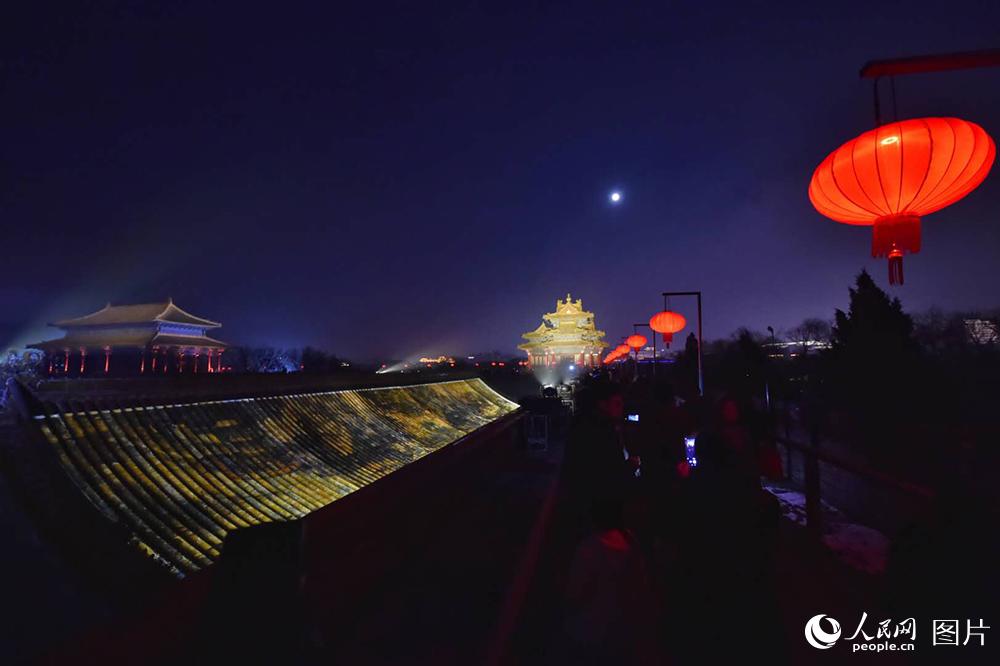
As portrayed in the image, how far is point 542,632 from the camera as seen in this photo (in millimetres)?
3389

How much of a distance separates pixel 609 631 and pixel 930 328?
5014 cm

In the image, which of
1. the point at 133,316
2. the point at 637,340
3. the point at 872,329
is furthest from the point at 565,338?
the point at 133,316

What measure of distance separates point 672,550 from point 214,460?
567 cm

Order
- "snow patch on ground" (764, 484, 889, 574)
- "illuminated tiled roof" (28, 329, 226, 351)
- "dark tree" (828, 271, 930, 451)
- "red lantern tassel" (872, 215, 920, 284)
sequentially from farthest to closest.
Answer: "illuminated tiled roof" (28, 329, 226, 351), "dark tree" (828, 271, 930, 451), "snow patch on ground" (764, 484, 889, 574), "red lantern tassel" (872, 215, 920, 284)

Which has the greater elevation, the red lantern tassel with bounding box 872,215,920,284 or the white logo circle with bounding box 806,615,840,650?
the red lantern tassel with bounding box 872,215,920,284

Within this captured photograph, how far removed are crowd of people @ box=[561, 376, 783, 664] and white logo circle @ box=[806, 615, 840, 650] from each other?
0.22 m

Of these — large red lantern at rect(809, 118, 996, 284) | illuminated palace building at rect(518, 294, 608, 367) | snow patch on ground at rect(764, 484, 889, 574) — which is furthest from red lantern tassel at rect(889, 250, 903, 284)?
illuminated palace building at rect(518, 294, 608, 367)

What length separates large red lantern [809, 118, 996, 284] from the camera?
3.57m

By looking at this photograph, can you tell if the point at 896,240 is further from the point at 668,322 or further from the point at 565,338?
the point at 565,338

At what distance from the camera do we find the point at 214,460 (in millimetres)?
5613

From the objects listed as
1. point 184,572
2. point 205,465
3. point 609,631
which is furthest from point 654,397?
point 205,465

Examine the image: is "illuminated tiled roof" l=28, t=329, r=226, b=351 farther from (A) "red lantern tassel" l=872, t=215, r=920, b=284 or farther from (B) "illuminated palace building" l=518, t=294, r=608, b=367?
(A) "red lantern tassel" l=872, t=215, r=920, b=284

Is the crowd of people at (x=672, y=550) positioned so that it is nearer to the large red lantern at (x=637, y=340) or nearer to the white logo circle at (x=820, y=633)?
the white logo circle at (x=820, y=633)

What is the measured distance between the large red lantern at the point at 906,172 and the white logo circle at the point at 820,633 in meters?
2.85
